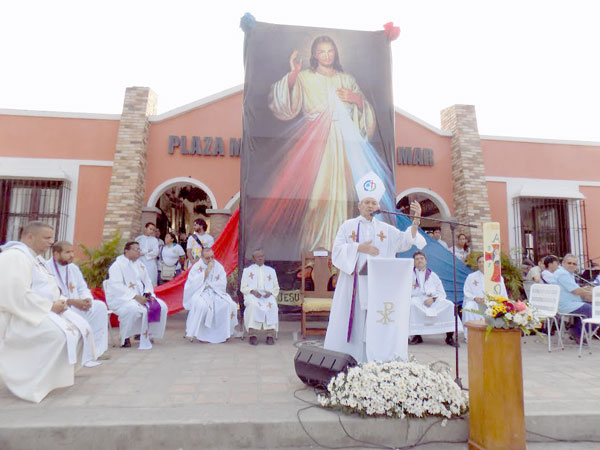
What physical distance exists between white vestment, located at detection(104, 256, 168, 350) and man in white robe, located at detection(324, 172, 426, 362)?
3.10 metres

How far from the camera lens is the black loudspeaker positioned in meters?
3.62

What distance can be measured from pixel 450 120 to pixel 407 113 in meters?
1.32

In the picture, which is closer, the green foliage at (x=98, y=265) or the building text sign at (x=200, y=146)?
the green foliage at (x=98, y=265)

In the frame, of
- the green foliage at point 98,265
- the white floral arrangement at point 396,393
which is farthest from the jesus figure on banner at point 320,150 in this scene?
the white floral arrangement at point 396,393

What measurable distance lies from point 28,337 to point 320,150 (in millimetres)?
6487

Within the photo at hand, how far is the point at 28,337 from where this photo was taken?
3822 millimetres

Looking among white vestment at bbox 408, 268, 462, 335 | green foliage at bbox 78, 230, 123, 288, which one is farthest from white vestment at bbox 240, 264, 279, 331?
green foliage at bbox 78, 230, 123, 288

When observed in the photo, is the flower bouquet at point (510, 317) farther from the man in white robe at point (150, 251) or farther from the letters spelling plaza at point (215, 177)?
the man in white robe at point (150, 251)

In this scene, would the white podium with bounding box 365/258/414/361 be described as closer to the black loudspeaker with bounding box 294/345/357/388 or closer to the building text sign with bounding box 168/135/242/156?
the black loudspeaker with bounding box 294/345/357/388

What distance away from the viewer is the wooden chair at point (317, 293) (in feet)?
23.2

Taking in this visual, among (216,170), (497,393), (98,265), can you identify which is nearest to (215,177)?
(216,170)

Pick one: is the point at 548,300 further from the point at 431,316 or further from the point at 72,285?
the point at 72,285

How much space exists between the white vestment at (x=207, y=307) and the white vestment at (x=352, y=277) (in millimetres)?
2783

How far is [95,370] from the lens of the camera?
15.4ft
